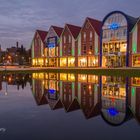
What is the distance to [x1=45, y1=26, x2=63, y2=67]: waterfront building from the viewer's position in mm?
76562

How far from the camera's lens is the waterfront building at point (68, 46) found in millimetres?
70875

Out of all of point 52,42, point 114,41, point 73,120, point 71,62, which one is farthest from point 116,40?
point 73,120

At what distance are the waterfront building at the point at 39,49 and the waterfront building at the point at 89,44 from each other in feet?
57.4

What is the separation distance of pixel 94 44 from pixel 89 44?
1.87 m

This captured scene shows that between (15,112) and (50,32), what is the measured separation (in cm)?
7001

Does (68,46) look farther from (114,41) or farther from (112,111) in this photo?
(112,111)

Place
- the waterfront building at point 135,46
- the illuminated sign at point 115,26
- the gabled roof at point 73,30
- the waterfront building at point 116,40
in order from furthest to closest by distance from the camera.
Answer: the gabled roof at point 73,30 < the illuminated sign at point 115,26 < the waterfront building at point 116,40 < the waterfront building at point 135,46

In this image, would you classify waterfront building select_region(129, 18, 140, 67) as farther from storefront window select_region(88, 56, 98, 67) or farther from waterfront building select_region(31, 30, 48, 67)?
waterfront building select_region(31, 30, 48, 67)

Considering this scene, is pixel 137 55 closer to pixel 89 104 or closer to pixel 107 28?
pixel 107 28

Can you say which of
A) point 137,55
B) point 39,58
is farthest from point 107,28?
point 39,58

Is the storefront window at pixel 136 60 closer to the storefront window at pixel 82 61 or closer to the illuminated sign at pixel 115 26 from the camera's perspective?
the illuminated sign at pixel 115 26

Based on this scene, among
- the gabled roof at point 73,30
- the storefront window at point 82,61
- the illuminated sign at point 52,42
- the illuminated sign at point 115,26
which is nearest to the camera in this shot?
the illuminated sign at point 115,26

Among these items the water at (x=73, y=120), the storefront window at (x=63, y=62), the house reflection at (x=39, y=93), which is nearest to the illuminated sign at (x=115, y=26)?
the storefront window at (x=63, y=62)

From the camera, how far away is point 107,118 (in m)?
10.1
